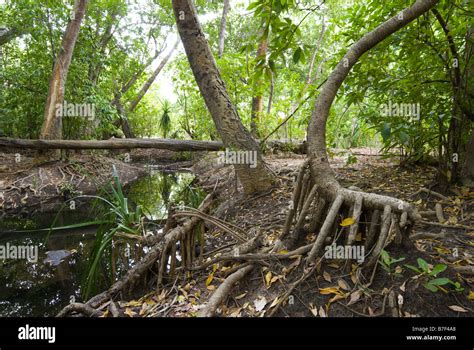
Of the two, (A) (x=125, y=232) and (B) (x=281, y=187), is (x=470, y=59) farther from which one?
(A) (x=125, y=232)

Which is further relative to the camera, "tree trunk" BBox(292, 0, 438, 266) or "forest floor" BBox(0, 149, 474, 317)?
"tree trunk" BBox(292, 0, 438, 266)

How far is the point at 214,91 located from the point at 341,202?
232cm

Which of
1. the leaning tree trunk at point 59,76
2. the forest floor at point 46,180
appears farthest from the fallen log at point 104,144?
the forest floor at point 46,180

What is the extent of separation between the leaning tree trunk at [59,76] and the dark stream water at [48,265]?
2.27 m

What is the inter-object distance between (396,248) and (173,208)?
1.87m

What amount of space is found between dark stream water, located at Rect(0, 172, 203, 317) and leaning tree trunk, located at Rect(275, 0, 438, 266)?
1571 mm

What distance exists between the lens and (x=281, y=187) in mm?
4035

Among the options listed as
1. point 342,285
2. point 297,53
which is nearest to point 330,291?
point 342,285

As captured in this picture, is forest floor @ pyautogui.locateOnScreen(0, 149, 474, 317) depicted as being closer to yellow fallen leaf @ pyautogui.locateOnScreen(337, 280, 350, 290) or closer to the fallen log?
yellow fallen leaf @ pyautogui.locateOnScreen(337, 280, 350, 290)

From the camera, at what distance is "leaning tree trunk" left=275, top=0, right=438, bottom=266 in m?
1.90

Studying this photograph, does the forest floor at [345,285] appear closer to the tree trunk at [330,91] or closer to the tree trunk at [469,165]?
the tree trunk at [469,165]

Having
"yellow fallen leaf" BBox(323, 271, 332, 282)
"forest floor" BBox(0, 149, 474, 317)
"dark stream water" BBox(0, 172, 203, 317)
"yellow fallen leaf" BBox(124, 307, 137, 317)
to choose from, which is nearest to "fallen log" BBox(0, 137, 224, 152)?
"dark stream water" BBox(0, 172, 203, 317)
